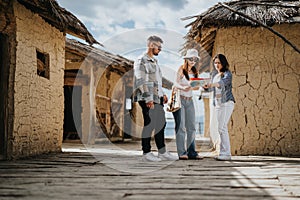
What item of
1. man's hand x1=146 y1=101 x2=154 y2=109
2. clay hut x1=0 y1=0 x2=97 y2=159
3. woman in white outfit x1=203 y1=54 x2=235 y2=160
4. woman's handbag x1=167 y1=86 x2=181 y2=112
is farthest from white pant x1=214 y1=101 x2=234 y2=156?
clay hut x1=0 y1=0 x2=97 y2=159

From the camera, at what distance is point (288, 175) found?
3672 mm

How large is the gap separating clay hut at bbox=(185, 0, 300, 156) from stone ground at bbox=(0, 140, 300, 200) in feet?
5.51

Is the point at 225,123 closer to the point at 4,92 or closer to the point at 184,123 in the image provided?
the point at 184,123

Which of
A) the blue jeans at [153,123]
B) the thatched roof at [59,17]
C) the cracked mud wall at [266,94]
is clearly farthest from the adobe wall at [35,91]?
the cracked mud wall at [266,94]

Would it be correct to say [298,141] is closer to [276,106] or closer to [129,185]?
[276,106]

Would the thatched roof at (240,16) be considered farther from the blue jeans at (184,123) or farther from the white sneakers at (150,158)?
the white sneakers at (150,158)

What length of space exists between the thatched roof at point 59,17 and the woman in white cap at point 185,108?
2.16m

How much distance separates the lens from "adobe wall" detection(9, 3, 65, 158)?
16.8 feet

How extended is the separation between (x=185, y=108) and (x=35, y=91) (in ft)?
7.91

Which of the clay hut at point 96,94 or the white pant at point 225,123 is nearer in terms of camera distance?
the white pant at point 225,123

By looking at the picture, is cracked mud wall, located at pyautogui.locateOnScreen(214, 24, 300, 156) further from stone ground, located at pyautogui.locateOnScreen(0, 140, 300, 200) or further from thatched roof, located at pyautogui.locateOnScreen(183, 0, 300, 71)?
stone ground, located at pyautogui.locateOnScreen(0, 140, 300, 200)

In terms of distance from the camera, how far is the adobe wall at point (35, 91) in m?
5.11

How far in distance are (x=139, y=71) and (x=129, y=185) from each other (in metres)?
2.00

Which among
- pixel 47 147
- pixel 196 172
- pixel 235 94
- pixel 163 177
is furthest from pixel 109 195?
pixel 235 94
